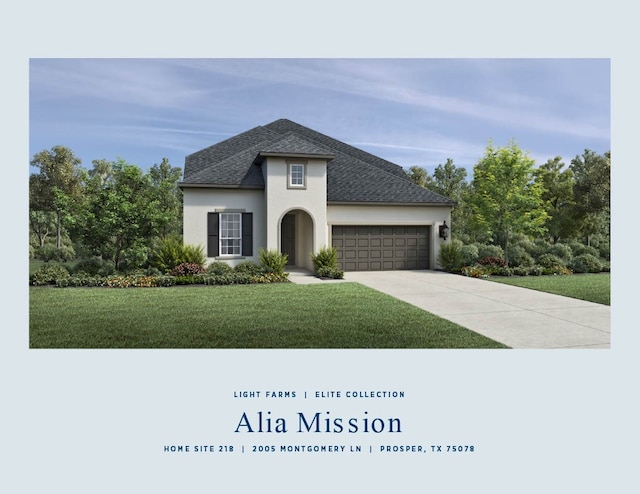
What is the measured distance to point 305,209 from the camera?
51.2ft

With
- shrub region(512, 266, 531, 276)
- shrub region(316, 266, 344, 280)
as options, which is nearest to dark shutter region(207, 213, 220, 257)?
shrub region(316, 266, 344, 280)

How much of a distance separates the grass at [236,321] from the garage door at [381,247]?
543 cm

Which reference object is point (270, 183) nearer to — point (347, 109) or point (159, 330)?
point (347, 109)

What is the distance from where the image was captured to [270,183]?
50.2ft

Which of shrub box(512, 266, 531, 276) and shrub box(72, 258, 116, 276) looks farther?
shrub box(512, 266, 531, 276)

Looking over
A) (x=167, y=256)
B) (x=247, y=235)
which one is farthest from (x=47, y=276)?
(x=247, y=235)

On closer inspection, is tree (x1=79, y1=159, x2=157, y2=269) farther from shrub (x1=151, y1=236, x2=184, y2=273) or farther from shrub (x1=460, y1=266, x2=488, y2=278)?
shrub (x1=460, y1=266, x2=488, y2=278)

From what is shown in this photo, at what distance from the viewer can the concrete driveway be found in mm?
6910

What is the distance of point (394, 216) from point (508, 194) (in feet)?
15.1

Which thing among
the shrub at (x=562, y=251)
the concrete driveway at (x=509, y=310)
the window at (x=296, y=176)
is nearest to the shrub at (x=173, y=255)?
the window at (x=296, y=176)

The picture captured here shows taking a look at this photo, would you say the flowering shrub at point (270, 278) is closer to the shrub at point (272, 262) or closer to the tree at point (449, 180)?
the shrub at point (272, 262)

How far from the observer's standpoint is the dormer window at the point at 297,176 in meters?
15.5

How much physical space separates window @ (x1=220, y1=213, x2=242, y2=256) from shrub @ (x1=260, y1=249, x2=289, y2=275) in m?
1.26

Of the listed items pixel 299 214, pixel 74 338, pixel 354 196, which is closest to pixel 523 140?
pixel 354 196
